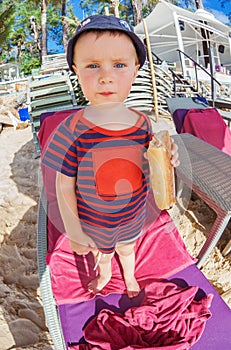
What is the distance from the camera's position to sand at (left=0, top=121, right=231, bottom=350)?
1702 mm

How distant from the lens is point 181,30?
39.0 feet

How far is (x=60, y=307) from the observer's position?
1353 mm

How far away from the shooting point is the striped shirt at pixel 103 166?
897 mm

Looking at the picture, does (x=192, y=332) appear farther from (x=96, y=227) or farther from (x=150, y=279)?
(x=96, y=227)

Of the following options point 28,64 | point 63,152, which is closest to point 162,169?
point 63,152

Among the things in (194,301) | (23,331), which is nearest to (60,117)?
(23,331)

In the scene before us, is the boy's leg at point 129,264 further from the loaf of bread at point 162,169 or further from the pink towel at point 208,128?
the pink towel at point 208,128

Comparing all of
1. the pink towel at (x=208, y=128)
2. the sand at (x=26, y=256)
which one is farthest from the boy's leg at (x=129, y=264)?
the pink towel at (x=208, y=128)

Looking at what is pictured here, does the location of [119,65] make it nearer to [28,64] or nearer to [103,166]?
[103,166]

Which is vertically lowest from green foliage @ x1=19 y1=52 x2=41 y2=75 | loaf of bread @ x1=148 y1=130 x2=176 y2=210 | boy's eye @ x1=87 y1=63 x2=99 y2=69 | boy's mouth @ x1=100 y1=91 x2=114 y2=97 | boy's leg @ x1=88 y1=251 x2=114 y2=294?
boy's leg @ x1=88 y1=251 x2=114 y2=294

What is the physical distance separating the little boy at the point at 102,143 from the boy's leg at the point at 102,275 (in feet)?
0.63

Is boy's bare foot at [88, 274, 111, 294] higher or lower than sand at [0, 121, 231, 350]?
higher

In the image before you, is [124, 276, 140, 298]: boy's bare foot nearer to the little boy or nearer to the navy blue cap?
the little boy

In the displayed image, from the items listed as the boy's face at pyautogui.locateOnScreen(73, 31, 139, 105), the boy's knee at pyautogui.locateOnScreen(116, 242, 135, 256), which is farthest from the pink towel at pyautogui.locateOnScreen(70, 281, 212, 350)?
the boy's face at pyautogui.locateOnScreen(73, 31, 139, 105)
